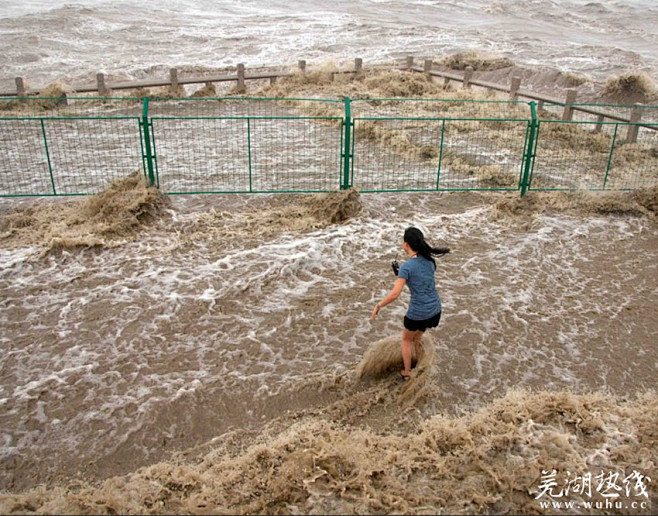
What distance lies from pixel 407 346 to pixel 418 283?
76cm

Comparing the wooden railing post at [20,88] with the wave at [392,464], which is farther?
the wooden railing post at [20,88]

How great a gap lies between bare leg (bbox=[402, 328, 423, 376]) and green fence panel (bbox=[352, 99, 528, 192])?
17.8 ft

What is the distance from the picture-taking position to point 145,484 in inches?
169

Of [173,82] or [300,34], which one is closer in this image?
[173,82]

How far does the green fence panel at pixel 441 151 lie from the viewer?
12016 millimetres

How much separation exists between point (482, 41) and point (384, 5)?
847 inches

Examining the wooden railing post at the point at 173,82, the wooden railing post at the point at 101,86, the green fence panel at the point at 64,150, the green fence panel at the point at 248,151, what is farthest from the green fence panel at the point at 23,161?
the wooden railing post at the point at 173,82

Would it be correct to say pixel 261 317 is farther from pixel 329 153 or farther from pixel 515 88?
pixel 515 88

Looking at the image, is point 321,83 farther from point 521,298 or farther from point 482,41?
point 482,41

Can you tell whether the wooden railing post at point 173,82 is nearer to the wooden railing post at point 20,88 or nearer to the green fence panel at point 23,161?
the wooden railing post at point 20,88

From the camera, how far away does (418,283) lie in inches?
209

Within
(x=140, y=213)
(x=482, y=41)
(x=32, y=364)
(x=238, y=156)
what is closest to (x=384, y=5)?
(x=482, y=41)

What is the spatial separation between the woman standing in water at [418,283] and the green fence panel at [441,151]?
5.30m

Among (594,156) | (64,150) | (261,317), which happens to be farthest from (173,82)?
(261,317)
